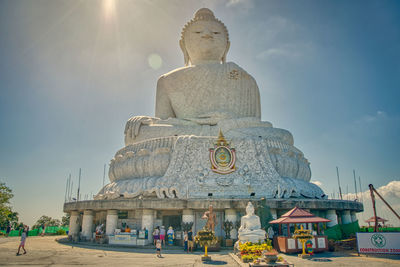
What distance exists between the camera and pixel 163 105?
71.9ft

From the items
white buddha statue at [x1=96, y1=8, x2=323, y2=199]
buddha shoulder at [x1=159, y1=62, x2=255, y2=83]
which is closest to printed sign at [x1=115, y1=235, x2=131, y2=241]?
white buddha statue at [x1=96, y1=8, x2=323, y2=199]

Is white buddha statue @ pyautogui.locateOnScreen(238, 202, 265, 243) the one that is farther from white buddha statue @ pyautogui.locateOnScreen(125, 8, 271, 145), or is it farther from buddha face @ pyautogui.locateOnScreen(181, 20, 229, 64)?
buddha face @ pyautogui.locateOnScreen(181, 20, 229, 64)

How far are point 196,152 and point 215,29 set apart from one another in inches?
460

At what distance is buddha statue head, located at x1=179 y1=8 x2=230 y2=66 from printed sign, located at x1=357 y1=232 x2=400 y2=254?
1680 centimetres

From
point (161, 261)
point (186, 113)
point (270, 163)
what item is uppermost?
point (186, 113)

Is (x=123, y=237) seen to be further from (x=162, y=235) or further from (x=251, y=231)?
(x=251, y=231)

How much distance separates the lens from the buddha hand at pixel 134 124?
18864 millimetres

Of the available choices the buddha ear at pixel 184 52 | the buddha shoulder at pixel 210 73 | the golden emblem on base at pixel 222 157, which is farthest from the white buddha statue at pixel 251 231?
the buddha ear at pixel 184 52

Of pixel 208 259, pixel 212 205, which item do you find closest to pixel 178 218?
pixel 212 205

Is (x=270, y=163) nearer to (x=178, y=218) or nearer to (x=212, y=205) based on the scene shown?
(x=212, y=205)

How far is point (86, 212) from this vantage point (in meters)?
15.6

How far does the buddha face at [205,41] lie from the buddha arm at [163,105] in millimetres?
3485

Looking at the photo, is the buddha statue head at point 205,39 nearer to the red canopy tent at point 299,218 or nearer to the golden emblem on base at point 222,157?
the golden emblem on base at point 222,157

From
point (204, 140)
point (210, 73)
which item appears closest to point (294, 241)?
point (204, 140)
